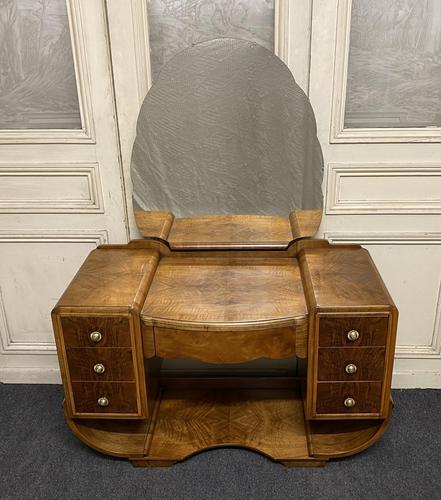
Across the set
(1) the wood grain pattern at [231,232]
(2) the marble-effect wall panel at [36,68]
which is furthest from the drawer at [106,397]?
(2) the marble-effect wall panel at [36,68]

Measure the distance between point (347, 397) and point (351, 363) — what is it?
0.42 feet

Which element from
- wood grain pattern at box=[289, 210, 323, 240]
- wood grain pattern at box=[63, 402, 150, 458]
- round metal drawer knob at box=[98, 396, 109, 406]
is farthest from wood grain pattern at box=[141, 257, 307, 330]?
wood grain pattern at box=[63, 402, 150, 458]

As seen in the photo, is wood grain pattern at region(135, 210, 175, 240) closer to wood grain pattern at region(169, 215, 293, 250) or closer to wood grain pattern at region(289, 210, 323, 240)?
wood grain pattern at region(169, 215, 293, 250)

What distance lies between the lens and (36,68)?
2037 mm

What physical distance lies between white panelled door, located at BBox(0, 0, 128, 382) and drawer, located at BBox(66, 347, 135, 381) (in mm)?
567

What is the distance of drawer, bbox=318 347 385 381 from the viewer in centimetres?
179

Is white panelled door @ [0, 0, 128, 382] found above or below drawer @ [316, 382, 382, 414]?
above

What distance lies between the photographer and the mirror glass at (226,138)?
1.94 meters

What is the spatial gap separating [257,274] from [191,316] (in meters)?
0.33

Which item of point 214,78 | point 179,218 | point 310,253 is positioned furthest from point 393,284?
point 214,78

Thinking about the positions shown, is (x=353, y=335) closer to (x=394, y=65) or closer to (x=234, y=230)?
(x=234, y=230)

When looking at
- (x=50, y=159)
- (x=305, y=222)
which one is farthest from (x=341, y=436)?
(x=50, y=159)

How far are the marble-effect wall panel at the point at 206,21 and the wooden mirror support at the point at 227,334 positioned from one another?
61cm

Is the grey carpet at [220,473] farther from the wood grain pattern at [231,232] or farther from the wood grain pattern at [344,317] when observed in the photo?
the wood grain pattern at [231,232]
